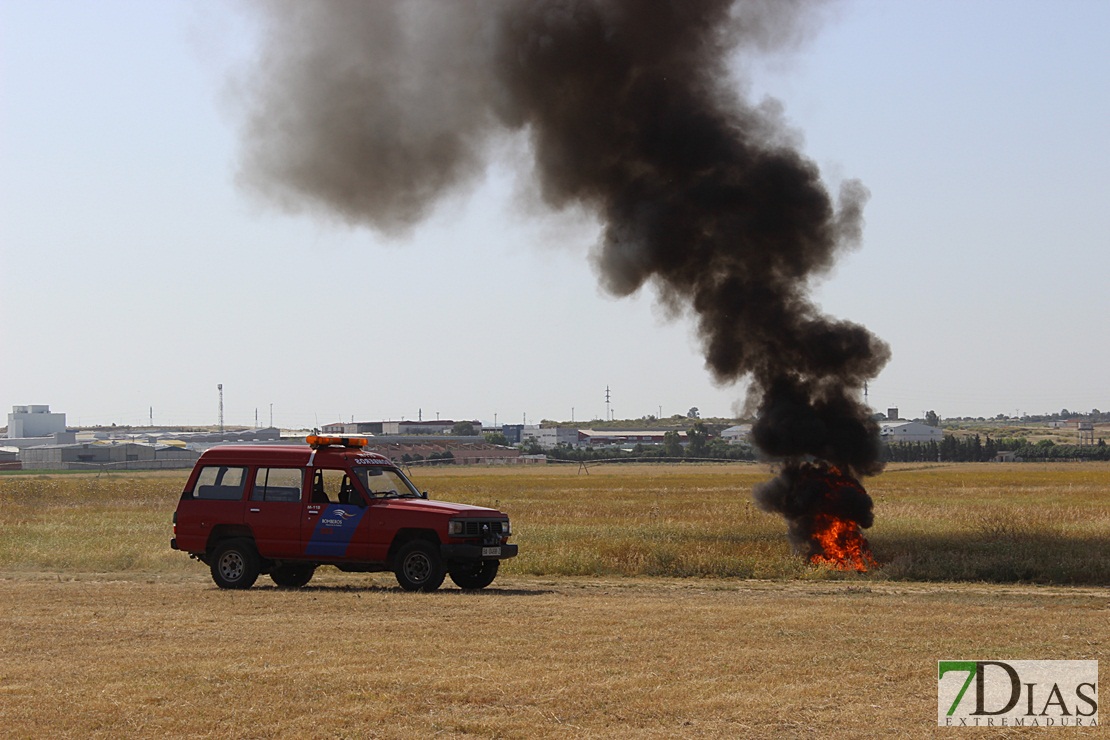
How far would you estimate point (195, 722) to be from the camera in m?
9.14

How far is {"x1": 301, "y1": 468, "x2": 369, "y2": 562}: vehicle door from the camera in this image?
63.2 ft

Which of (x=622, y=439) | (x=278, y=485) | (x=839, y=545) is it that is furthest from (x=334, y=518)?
(x=622, y=439)

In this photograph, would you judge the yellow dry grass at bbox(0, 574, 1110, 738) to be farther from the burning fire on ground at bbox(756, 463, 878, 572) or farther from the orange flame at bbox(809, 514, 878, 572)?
the burning fire on ground at bbox(756, 463, 878, 572)

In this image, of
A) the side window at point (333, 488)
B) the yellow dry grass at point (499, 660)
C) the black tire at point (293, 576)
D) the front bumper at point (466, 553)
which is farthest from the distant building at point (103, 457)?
the yellow dry grass at point (499, 660)

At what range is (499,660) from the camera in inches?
458

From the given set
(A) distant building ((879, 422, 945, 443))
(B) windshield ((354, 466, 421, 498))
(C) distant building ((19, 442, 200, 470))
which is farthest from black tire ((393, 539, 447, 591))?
(A) distant building ((879, 422, 945, 443))

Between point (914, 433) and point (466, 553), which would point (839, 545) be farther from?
point (914, 433)

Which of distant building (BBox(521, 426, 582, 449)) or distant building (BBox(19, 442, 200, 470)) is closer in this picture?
distant building (BBox(19, 442, 200, 470))

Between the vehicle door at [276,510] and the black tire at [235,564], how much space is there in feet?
0.60

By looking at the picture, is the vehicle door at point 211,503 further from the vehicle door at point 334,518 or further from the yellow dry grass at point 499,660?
the yellow dry grass at point 499,660

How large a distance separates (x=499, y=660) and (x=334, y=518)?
8.31 m

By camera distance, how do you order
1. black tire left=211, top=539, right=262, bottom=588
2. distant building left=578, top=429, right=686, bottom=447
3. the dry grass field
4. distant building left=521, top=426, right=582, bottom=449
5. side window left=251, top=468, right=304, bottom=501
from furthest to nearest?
1. distant building left=521, top=426, right=582, bottom=449
2. distant building left=578, top=429, right=686, bottom=447
3. side window left=251, top=468, right=304, bottom=501
4. black tire left=211, top=539, right=262, bottom=588
5. the dry grass field

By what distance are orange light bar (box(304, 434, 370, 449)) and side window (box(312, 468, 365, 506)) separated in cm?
45

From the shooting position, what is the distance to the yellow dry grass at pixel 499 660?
9141 mm
